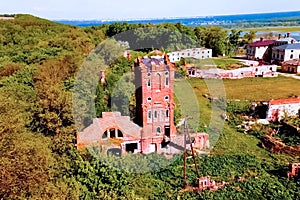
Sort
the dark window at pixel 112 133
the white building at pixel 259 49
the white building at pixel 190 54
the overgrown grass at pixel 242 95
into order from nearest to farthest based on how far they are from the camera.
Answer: the dark window at pixel 112 133, the overgrown grass at pixel 242 95, the white building at pixel 190 54, the white building at pixel 259 49

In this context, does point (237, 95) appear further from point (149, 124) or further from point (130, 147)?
point (130, 147)

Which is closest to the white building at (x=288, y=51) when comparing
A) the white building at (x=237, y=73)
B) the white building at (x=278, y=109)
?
the white building at (x=237, y=73)

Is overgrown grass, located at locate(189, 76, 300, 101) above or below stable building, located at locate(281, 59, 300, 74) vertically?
below

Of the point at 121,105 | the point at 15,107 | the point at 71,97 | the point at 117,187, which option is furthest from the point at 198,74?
the point at 117,187

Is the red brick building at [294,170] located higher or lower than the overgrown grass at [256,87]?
lower

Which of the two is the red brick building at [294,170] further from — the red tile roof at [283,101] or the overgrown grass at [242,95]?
the red tile roof at [283,101]

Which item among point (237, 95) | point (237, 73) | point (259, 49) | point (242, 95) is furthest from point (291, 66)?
point (237, 95)

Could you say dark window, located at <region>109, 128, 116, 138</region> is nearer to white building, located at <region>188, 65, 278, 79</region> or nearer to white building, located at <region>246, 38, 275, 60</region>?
white building, located at <region>188, 65, 278, 79</region>

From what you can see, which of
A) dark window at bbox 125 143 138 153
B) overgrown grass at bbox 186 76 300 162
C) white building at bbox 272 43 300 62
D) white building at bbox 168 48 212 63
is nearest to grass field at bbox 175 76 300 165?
overgrown grass at bbox 186 76 300 162
